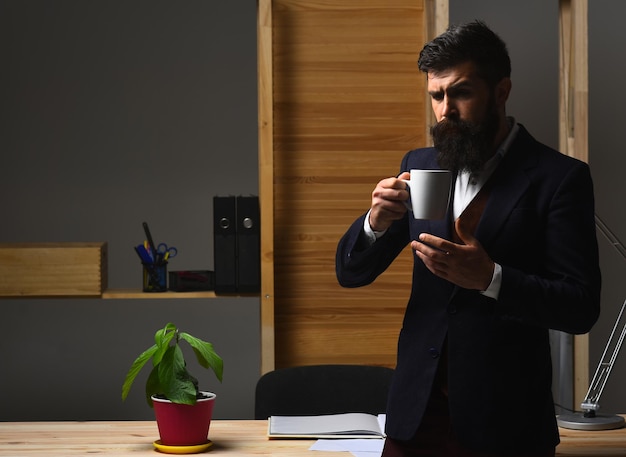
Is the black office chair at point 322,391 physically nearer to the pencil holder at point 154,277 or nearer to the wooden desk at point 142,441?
the wooden desk at point 142,441

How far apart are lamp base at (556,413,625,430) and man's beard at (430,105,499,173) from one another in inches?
35.3

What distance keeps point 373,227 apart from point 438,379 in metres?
0.30

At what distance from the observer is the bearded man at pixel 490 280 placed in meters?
1.54

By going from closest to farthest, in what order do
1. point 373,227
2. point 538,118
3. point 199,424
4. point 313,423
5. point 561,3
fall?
1. point 373,227
2. point 199,424
3. point 313,423
4. point 561,3
5. point 538,118

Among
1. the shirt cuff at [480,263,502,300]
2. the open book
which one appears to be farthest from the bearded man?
the open book

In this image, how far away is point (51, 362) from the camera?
469 cm

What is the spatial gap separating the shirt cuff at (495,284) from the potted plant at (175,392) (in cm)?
70

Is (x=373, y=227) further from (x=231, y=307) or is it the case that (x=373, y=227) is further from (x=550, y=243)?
(x=231, y=307)

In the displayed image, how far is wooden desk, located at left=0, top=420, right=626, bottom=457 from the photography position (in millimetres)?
2012

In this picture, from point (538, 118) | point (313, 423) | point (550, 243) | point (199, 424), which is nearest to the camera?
point (550, 243)

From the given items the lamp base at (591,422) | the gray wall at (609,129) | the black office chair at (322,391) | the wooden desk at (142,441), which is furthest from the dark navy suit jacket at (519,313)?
the gray wall at (609,129)

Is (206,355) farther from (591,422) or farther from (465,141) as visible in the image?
(591,422)

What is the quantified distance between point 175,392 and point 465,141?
2.81 feet

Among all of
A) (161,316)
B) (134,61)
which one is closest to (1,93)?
(134,61)
